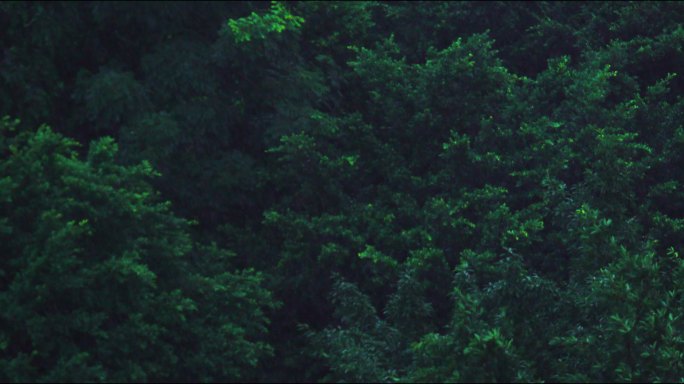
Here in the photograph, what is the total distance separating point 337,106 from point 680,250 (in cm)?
447

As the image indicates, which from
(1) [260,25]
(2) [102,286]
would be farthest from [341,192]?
(2) [102,286]

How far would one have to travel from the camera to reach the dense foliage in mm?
7199

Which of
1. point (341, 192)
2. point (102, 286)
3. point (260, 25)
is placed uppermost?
point (260, 25)

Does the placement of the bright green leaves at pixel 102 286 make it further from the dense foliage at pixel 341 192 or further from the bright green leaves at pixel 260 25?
the bright green leaves at pixel 260 25

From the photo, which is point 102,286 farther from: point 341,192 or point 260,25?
A: point 260,25

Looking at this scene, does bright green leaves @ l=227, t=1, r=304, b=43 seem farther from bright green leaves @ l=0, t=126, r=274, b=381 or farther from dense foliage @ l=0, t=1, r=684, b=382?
bright green leaves @ l=0, t=126, r=274, b=381

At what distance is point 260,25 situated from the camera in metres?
9.51

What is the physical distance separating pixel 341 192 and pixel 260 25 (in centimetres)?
213

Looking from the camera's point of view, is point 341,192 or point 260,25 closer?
point 260,25

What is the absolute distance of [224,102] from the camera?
1014 centimetres

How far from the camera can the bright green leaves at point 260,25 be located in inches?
372

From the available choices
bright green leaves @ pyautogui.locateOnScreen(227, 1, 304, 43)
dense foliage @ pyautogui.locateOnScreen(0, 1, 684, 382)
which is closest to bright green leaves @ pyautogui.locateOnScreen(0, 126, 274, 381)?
dense foliage @ pyautogui.locateOnScreen(0, 1, 684, 382)

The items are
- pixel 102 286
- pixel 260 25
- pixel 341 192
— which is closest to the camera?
pixel 102 286

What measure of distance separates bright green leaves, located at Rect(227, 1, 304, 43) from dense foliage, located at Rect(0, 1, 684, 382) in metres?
0.03
